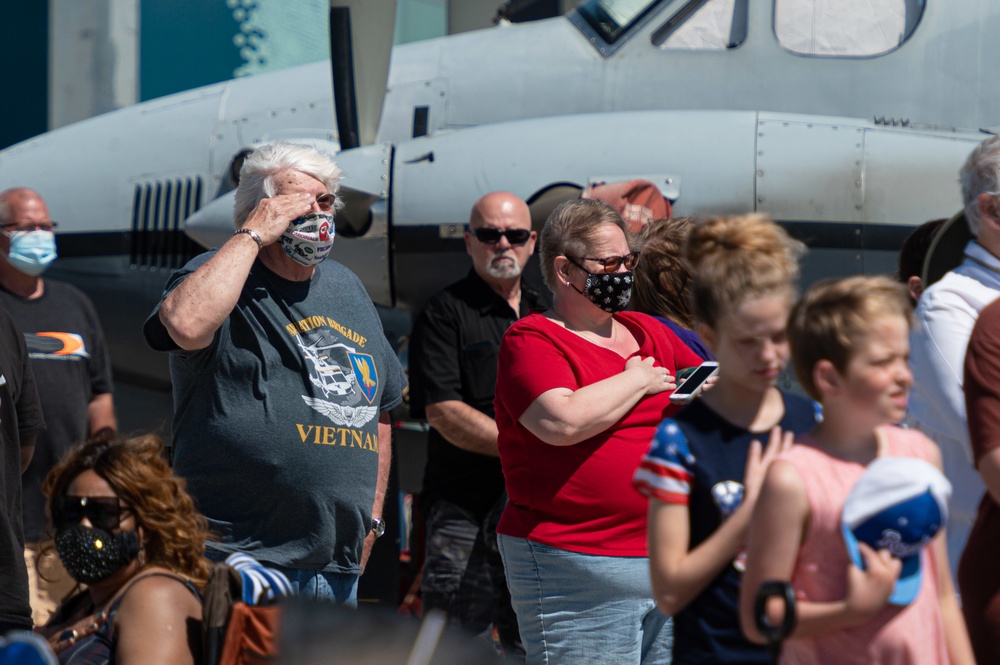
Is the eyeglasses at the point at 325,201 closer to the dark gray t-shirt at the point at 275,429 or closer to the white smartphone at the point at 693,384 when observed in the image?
the dark gray t-shirt at the point at 275,429

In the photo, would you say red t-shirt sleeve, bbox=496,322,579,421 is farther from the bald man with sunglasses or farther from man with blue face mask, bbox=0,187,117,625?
man with blue face mask, bbox=0,187,117,625

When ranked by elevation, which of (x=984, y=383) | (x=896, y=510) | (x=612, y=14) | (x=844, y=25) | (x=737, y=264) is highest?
(x=612, y=14)

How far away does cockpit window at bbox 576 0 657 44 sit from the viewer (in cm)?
670

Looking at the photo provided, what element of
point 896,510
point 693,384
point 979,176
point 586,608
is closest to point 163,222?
point 586,608

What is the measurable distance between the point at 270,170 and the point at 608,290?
1.12m

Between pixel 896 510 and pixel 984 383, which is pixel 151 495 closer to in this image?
pixel 896 510

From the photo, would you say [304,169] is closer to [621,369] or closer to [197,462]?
[197,462]

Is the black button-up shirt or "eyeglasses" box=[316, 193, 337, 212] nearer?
"eyeglasses" box=[316, 193, 337, 212]

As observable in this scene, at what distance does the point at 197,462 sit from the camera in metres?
3.14

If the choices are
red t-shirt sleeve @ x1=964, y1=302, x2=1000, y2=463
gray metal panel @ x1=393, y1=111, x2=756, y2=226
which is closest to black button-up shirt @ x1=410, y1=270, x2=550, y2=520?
gray metal panel @ x1=393, y1=111, x2=756, y2=226

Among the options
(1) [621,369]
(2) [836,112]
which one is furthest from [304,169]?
(2) [836,112]

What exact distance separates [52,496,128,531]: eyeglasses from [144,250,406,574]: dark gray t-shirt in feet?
1.61

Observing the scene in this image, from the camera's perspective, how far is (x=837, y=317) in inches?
73.0

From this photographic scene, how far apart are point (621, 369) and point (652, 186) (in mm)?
2261
